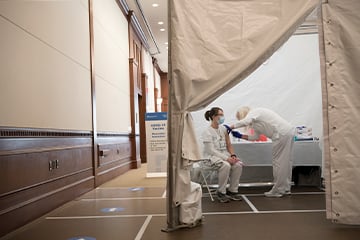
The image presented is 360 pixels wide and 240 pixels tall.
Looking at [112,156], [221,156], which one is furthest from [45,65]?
[112,156]

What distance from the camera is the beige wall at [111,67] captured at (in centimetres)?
680

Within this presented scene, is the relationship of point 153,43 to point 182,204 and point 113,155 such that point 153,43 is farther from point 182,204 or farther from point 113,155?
point 182,204

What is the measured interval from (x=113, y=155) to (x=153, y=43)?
6.63 metres

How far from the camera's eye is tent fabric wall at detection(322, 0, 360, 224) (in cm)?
309

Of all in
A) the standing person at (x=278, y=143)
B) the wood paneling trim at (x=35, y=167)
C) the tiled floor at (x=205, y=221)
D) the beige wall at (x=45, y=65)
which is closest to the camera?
the tiled floor at (x=205, y=221)

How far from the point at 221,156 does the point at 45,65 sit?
2.43 meters

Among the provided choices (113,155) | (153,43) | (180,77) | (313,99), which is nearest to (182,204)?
(180,77)

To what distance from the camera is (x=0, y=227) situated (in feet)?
10.1

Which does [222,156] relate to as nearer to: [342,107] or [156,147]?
[342,107]

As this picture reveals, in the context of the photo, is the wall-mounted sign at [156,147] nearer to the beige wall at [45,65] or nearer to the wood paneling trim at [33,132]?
the beige wall at [45,65]

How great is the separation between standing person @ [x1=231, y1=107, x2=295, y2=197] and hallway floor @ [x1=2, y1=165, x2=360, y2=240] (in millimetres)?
197

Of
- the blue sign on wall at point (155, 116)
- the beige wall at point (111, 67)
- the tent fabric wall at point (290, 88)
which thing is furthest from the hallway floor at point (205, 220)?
the blue sign on wall at point (155, 116)

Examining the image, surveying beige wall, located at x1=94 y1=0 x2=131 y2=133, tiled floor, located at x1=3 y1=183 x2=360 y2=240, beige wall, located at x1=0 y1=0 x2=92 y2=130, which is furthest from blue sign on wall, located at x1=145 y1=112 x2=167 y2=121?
tiled floor, located at x1=3 y1=183 x2=360 y2=240

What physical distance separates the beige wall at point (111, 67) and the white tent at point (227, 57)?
12.0 ft
